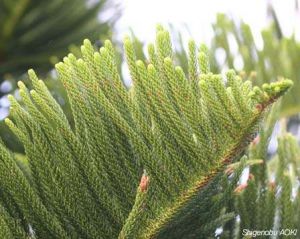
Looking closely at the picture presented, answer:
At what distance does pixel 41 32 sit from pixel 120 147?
67.1 inches

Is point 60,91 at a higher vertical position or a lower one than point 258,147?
A: higher

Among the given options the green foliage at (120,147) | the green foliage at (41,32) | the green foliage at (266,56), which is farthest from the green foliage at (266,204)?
the green foliage at (41,32)

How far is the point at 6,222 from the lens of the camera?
0.90 m

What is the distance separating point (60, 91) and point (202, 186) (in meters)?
0.98

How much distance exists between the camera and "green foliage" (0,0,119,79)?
2.50 m

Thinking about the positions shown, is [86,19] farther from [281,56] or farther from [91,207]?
[91,207]

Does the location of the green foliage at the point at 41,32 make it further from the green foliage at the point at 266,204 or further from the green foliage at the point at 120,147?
the green foliage at the point at 120,147

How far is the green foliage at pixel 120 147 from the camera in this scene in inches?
34.8

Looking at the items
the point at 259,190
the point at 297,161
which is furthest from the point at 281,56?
the point at 259,190

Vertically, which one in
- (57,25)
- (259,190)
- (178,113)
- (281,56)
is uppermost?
(57,25)

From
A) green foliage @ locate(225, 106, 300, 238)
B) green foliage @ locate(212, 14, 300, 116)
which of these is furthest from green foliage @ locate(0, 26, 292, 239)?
green foliage @ locate(212, 14, 300, 116)

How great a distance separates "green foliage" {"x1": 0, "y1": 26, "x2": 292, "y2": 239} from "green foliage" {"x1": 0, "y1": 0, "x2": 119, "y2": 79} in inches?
63.1

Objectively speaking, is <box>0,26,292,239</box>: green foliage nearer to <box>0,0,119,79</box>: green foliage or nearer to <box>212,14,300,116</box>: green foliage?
<box>212,14,300,116</box>: green foliage

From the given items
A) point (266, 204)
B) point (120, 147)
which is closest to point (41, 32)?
point (266, 204)
